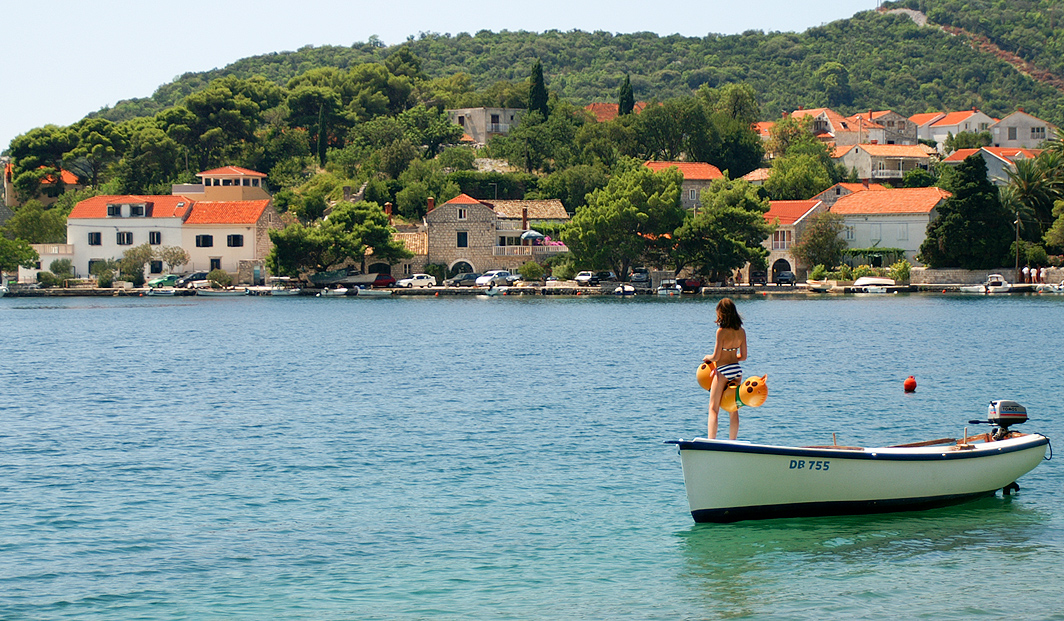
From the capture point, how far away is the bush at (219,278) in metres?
101

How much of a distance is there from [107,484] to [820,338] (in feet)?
131

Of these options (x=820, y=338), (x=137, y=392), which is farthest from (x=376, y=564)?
(x=820, y=338)

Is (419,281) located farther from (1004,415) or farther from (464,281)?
(1004,415)

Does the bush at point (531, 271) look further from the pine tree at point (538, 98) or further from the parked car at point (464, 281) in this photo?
the pine tree at point (538, 98)

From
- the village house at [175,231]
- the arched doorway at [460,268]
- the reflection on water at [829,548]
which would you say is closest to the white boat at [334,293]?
the village house at [175,231]

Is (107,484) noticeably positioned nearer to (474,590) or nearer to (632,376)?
→ (474,590)

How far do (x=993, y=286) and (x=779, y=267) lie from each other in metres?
17.5

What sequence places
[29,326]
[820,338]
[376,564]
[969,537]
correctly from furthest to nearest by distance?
[29,326] → [820,338] → [969,537] → [376,564]

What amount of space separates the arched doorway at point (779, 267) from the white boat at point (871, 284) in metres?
6.76

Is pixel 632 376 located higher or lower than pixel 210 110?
lower

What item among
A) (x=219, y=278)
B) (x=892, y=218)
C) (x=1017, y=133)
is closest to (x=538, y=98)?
(x=219, y=278)

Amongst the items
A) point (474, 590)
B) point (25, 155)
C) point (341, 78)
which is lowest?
point (474, 590)

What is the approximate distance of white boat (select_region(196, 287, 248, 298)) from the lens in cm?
10000

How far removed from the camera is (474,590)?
15594 millimetres
